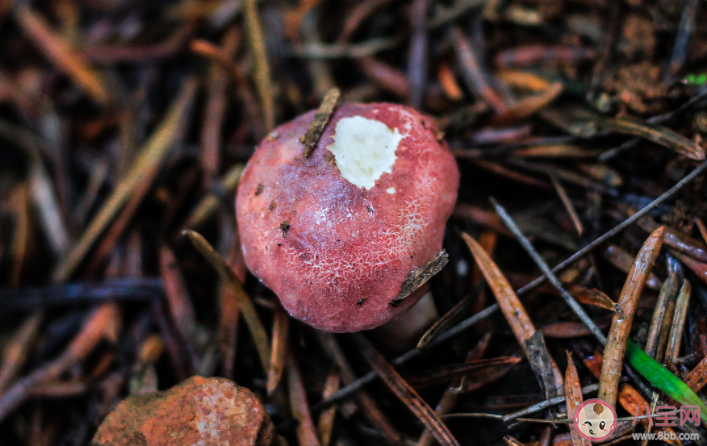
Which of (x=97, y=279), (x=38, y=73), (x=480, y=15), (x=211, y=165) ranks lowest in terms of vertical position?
(x=97, y=279)

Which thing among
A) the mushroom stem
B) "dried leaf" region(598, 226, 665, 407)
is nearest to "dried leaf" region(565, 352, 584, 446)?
"dried leaf" region(598, 226, 665, 407)

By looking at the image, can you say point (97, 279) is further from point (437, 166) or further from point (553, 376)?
point (553, 376)

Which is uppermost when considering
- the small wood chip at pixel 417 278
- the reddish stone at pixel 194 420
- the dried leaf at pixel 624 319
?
the small wood chip at pixel 417 278

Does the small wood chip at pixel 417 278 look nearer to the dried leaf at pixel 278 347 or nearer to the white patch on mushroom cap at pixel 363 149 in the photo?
the white patch on mushroom cap at pixel 363 149

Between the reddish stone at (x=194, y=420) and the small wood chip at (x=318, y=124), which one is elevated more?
the small wood chip at (x=318, y=124)

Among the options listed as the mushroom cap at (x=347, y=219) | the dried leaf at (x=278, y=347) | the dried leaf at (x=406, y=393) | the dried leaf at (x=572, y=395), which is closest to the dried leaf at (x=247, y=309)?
the dried leaf at (x=278, y=347)

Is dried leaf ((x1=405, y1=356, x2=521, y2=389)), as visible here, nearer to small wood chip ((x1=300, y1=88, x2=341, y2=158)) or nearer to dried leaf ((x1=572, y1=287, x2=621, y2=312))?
dried leaf ((x1=572, y1=287, x2=621, y2=312))

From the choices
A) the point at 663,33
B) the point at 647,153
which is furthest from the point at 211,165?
the point at 663,33
